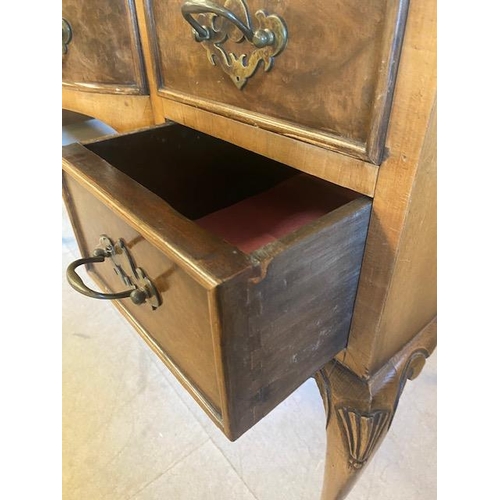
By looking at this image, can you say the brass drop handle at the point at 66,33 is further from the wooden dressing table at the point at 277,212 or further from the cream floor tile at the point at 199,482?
the cream floor tile at the point at 199,482

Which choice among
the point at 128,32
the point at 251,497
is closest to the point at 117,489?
the point at 251,497

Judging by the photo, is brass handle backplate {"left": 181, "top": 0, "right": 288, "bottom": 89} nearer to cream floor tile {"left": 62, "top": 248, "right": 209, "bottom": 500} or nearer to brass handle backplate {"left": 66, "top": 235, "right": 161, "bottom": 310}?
brass handle backplate {"left": 66, "top": 235, "right": 161, "bottom": 310}

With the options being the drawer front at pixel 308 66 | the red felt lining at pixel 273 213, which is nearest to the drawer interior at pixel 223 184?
the red felt lining at pixel 273 213

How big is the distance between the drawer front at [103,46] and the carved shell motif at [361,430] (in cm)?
50

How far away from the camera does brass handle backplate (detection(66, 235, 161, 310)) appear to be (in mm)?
396

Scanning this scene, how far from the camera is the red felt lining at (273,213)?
0.58 m

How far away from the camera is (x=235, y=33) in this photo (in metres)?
0.40

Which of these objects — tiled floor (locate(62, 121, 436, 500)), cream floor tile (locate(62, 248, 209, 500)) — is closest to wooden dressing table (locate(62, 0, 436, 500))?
tiled floor (locate(62, 121, 436, 500))

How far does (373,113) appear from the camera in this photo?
0.33m

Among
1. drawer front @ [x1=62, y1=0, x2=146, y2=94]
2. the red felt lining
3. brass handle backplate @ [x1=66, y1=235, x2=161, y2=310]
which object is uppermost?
drawer front @ [x1=62, y1=0, x2=146, y2=94]

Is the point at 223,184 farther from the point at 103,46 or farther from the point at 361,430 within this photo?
the point at 361,430

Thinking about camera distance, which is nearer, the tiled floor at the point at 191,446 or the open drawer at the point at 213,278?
the open drawer at the point at 213,278

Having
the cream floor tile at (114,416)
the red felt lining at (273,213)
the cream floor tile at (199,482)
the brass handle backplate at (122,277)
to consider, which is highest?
the brass handle backplate at (122,277)

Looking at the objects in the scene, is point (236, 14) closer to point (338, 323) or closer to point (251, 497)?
point (338, 323)
